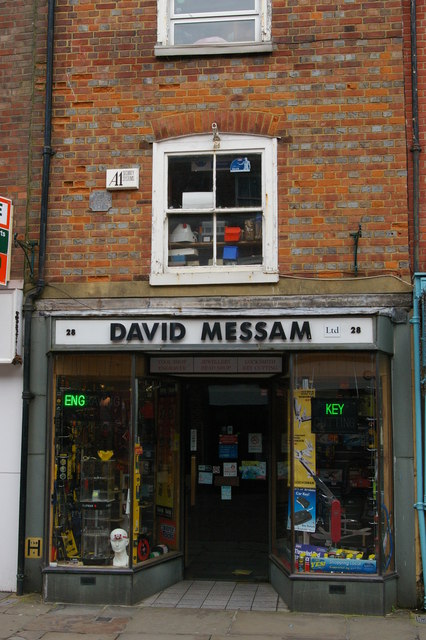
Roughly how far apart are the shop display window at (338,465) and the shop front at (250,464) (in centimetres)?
1

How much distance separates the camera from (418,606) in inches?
290

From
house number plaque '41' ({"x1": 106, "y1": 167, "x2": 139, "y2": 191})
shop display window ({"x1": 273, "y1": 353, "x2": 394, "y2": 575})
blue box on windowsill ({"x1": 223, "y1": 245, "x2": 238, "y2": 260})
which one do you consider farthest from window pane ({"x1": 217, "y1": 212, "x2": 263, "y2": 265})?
shop display window ({"x1": 273, "y1": 353, "x2": 394, "y2": 575})

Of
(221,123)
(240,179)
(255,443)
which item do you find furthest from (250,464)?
(221,123)

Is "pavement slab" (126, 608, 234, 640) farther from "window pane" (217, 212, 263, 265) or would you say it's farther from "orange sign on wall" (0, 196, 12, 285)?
"orange sign on wall" (0, 196, 12, 285)

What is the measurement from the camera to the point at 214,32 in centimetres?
848

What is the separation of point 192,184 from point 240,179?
0.57m

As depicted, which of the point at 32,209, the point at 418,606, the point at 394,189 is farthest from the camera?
the point at 32,209

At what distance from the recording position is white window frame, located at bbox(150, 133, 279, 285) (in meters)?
8.00

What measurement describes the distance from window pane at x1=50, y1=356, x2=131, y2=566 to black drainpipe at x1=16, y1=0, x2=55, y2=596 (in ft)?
1.14

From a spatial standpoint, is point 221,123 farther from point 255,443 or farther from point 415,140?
point 255,443

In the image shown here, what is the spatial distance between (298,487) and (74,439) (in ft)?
8.46

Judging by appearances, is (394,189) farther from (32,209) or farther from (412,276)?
(32,209)

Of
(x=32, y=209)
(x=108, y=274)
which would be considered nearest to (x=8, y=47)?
(x=32, y=209)

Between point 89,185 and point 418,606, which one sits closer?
point 418,606
